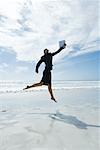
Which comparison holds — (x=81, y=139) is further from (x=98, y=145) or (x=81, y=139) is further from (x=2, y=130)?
(x=2, y=130)

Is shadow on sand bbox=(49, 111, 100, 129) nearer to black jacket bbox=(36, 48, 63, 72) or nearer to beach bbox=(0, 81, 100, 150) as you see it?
beach bbox=(0, 81, 100, 150)

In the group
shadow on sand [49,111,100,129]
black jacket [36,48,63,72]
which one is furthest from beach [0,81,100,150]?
black jacket [36,48,63,72]

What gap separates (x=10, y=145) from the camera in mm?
5707

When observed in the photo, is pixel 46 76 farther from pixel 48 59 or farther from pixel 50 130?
pixel 50 130

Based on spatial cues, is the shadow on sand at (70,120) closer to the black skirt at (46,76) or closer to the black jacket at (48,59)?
the black skirt at (46,76)

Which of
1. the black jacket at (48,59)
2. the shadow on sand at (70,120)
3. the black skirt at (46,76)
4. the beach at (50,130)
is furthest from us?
the black skirt at (46,76)

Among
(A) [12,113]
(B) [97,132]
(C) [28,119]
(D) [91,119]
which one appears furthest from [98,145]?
(A) [12,113]

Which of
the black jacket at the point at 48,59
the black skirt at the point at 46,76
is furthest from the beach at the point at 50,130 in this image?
the black jacket at the point at 48,59

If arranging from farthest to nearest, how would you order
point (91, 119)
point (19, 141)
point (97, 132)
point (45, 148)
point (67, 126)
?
1. point (91, 119)
2. point (67, 126)
3. point (97, 132)
4. point (19, 141)
5. point (45, 148)

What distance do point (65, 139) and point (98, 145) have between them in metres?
0.86

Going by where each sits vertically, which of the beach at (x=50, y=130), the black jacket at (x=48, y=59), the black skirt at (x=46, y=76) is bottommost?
the beach at (x=50, y=130)

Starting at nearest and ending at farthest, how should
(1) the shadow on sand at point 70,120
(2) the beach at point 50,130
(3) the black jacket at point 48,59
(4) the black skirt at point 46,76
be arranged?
(2) the beach at point 50,130
(1) the shadow on sand at point 70,120
(3) the black jacket at point 48,59
(4) the black skirt at point 46,76

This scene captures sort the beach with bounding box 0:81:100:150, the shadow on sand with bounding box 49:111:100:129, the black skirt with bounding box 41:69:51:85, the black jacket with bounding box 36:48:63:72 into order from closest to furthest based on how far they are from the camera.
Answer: the beach with bounding box 0:81:100:150 < the shadow on sand with bounding box 49:111:100:129 < the black jacket with bounding box 36:48:63:72 < the black skirt with bounding box 41:69:51:85

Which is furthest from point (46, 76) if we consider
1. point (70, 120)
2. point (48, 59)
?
point (70, 120)
